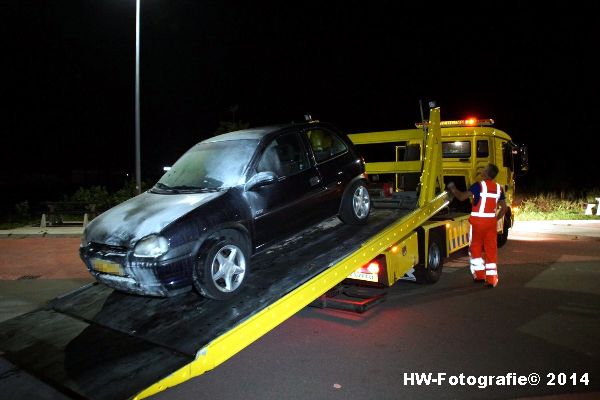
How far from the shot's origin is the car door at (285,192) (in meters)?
4.83

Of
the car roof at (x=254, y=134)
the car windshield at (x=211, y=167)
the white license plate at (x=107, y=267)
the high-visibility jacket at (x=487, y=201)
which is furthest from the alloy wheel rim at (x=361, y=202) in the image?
the white license plate at (x=107, y=267)

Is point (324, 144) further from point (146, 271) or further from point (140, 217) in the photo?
point (146, 271)

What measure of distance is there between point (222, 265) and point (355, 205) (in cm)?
233

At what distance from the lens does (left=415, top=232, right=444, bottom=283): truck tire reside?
732 centimetres

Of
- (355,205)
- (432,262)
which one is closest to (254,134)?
(355,205)

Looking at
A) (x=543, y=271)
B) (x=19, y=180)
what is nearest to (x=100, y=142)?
(x=19, y=180)

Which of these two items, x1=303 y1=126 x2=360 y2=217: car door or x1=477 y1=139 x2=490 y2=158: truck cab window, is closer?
x1=303 y1=126 x2=360 y2=217: car door

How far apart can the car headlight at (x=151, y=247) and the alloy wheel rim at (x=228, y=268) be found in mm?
479

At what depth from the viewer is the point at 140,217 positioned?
4.40 metres

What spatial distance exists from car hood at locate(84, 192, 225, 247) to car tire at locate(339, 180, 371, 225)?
1.94 m

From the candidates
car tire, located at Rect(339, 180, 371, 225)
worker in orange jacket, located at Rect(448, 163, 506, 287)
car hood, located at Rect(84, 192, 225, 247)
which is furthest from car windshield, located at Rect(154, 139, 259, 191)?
worker in orange jacket, located at Rect(448, 163, 506, 287)

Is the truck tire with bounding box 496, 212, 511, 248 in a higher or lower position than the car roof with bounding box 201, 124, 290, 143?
lower

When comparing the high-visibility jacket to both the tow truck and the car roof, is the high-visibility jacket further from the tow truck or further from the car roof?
the car roof

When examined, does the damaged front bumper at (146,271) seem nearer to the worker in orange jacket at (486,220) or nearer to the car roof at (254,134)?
the car roof at (254,134)
